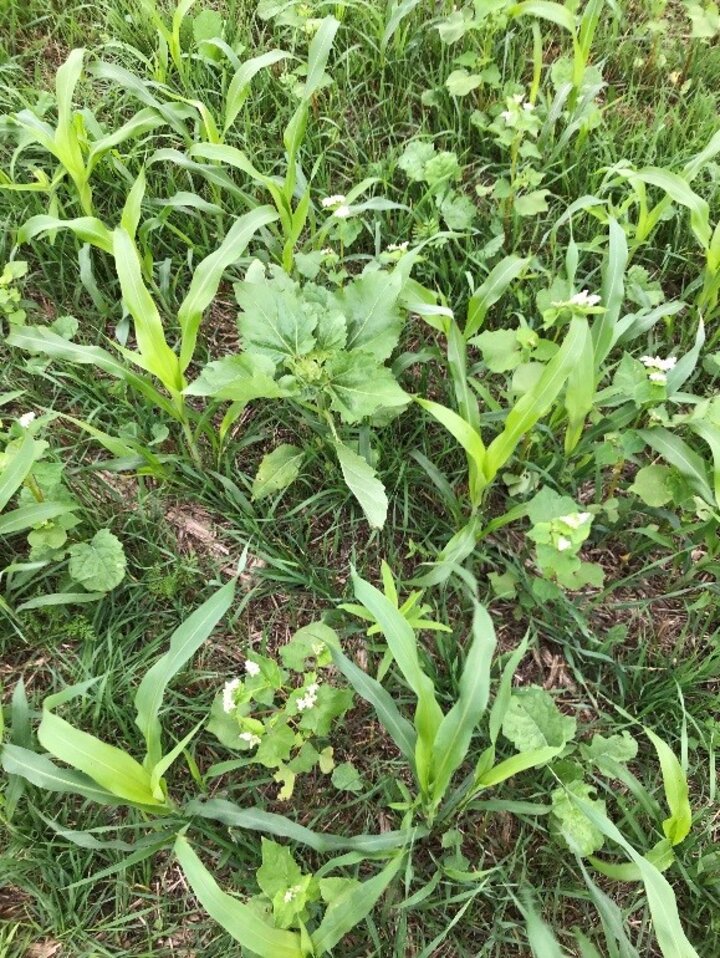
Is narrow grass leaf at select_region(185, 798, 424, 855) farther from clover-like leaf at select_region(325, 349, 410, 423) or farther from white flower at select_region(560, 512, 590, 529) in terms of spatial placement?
clover-like leaf at select_region(325, 349, 410, 423)

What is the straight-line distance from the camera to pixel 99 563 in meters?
1.68

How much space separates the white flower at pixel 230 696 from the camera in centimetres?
146

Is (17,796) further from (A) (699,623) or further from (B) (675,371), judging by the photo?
(B) (675,371)

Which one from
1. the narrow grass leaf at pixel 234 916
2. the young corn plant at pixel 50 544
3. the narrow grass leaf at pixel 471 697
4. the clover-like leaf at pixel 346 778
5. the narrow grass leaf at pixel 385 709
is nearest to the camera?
the narrow grass leaf at pixel 234 916

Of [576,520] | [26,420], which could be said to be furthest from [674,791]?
[26,420]

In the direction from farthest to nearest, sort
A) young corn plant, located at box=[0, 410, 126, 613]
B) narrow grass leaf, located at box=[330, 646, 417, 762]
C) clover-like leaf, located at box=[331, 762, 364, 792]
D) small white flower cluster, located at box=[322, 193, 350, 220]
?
small white flower cluster, located at box=[322, 193, 350, 220] < young corn plant, located at box=[0, 410, 126, 613] < clover-like leaf, located at box=[331, 762, 364, 792] < narrow grass leaf, located at box=[330, 646, 417, 762]

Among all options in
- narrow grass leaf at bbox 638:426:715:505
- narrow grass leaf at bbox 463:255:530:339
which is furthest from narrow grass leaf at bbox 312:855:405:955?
narrow grass leaf at bbox 463:255:530:339

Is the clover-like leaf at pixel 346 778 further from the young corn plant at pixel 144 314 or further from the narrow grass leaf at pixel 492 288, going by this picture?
the narrow grass leaf at pixel 492 288

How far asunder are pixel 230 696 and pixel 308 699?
0.51 feet

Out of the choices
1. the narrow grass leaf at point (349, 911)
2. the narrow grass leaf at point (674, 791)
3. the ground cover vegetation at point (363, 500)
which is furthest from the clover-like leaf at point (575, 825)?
the narrow grass leaf at point (349, 911)

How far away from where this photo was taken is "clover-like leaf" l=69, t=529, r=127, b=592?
1665 millimetres

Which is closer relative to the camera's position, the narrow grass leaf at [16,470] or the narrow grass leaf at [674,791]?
the narrow grass leaf at [674,791]

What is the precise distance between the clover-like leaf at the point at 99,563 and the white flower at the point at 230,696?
0.38 meters

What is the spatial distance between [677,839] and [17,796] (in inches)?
50.2
